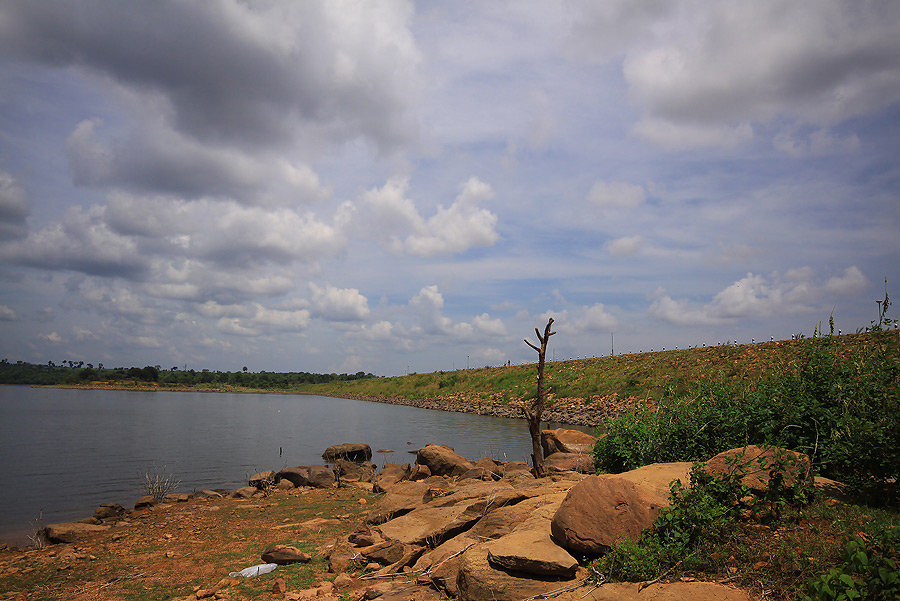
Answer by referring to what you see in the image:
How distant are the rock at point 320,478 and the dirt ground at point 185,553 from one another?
2.50 metres

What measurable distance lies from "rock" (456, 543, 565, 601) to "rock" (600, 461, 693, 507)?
65.5 inches

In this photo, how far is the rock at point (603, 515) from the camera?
21.2 feet

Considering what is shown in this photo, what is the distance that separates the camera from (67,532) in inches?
521

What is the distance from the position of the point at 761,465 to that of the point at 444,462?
13142mm

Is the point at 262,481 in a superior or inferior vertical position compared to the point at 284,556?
inferior

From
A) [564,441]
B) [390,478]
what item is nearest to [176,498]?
[390,478]

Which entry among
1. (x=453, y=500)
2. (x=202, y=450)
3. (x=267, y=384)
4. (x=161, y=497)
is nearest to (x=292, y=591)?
(x=453, y=500)

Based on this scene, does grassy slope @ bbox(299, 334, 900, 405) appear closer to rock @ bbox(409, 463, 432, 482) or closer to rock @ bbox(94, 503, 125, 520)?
rock @ bbox(409, 463, 432, 482)

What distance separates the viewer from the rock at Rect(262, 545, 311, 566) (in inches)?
405

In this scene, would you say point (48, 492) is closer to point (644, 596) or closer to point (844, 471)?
point (644, 596)

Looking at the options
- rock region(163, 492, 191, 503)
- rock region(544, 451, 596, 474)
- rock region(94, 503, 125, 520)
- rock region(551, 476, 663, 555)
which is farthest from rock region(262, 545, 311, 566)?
rock region(163, 492, 191, 503)

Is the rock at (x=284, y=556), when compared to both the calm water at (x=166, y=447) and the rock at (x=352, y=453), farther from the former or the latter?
the rock at (x=352, y=453)

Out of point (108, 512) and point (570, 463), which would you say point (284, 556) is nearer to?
point (570, 463)

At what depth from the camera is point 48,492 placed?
19.1m
